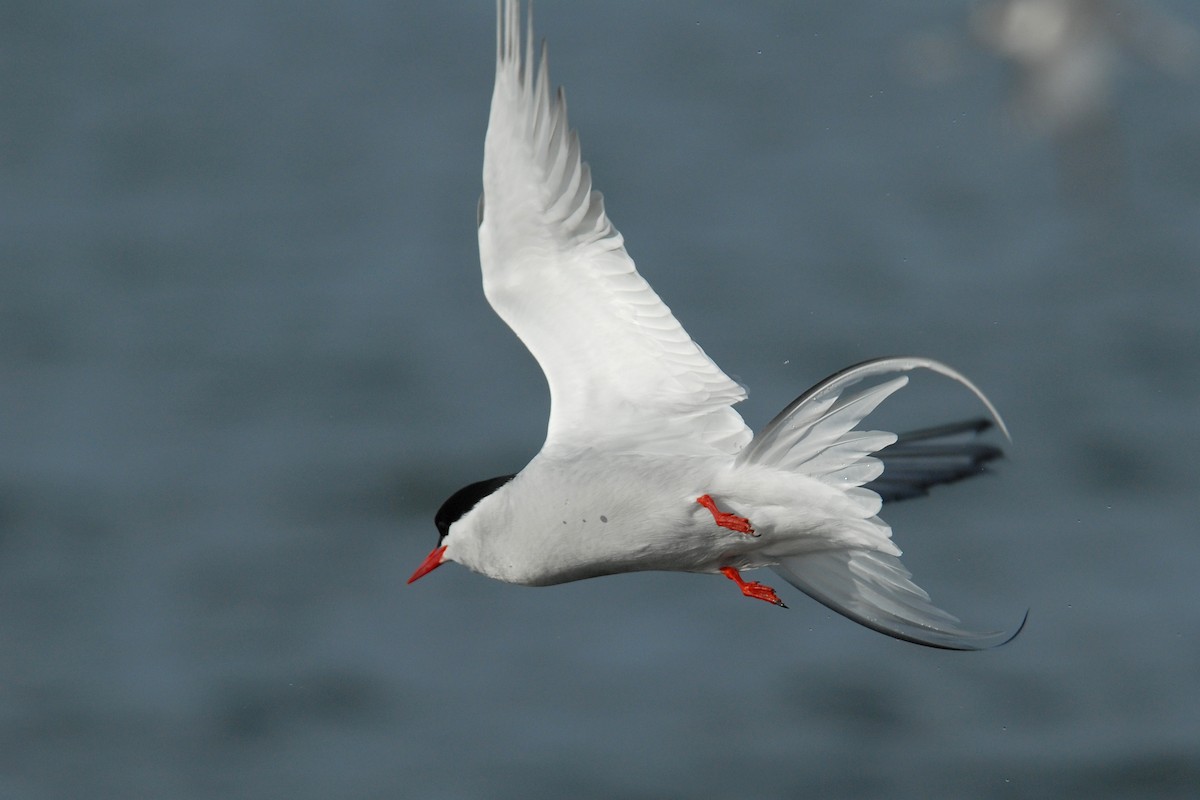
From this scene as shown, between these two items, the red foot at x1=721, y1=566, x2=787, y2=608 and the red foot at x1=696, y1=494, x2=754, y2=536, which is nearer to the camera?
the red foot at x1=696, y1=494, x2=754, y2=536

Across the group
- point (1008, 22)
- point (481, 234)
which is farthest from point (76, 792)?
point (481, 234)

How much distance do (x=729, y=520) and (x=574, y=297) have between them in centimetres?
97

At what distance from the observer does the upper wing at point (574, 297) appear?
6051 millimetres

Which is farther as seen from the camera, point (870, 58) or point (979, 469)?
point (870, 58)

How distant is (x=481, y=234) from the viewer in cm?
628

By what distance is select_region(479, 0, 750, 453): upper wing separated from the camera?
6051mm

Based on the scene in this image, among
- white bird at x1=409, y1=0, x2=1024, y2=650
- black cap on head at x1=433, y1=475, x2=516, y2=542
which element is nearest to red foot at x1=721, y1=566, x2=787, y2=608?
white bird at x1=409, y1=0, x2=1024, y2=650

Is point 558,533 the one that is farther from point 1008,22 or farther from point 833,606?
point 1008,22

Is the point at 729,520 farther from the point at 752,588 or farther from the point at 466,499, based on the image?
the point at 466,499

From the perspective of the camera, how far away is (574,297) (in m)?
6.25

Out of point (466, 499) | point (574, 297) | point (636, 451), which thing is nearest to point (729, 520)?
point (636, 451)

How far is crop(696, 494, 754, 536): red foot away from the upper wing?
29 centimetres

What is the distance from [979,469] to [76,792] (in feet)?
33.6

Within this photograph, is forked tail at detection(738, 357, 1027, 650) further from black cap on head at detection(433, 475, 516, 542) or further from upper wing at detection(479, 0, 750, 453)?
black cap on head at detection(433, 475, 516, 542)
